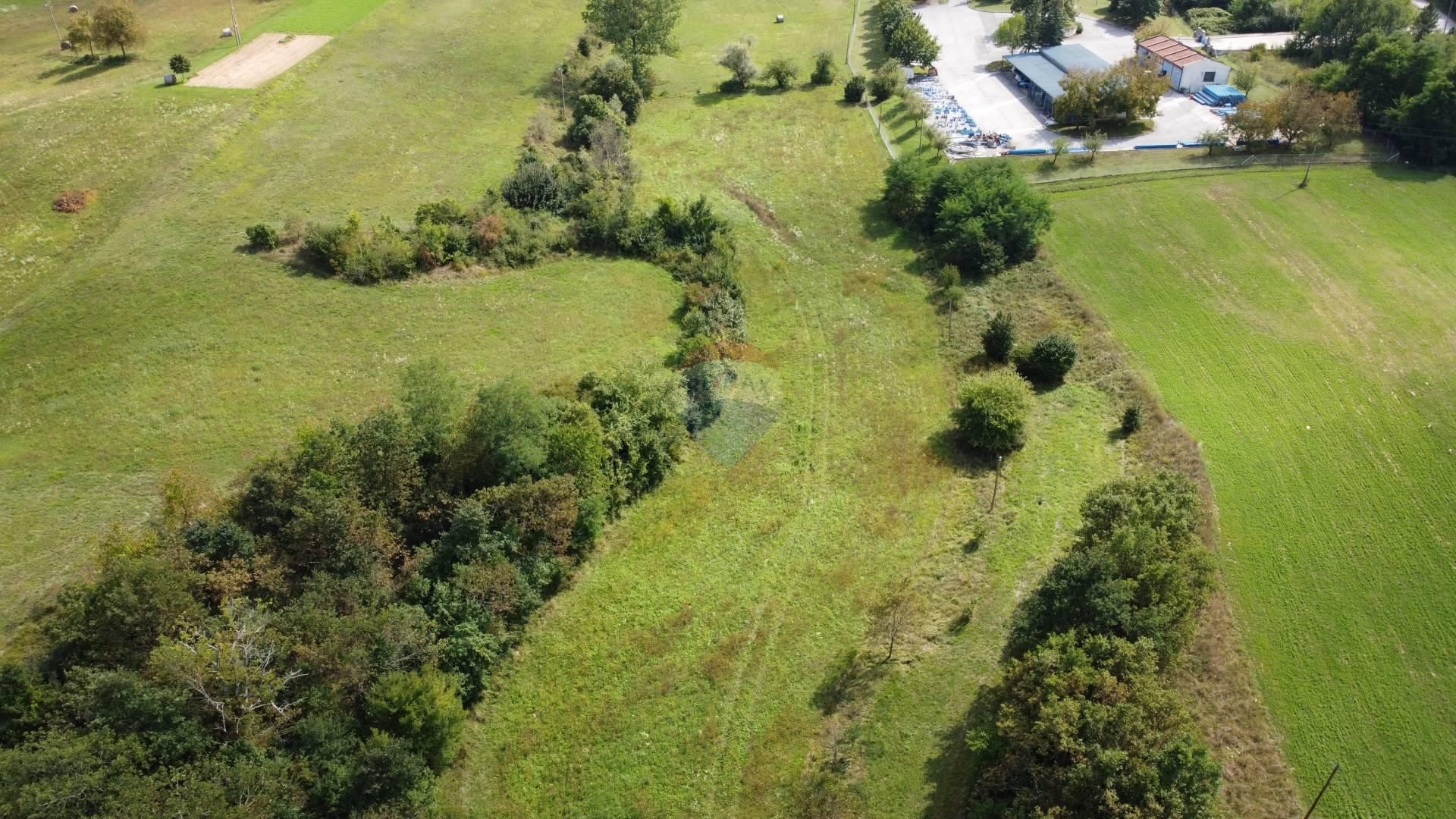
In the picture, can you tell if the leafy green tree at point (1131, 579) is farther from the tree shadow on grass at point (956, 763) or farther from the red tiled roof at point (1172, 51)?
the red tiled roof at point (1172, 51)

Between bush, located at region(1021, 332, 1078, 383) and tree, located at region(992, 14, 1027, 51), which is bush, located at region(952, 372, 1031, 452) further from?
tree, located at region(992, 14, 1027, 51)

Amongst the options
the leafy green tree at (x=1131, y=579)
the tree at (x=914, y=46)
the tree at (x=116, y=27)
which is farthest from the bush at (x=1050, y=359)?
the tree at (x=116, y=27)

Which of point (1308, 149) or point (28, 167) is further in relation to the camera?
point (1308, 149)

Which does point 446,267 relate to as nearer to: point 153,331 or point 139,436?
point 153,331

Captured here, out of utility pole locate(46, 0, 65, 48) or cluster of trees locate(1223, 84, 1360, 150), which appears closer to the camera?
cluster of trees locate(1223, 84, 1360, 150)

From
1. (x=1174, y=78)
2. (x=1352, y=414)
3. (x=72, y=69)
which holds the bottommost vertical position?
(x=1352, y=414)

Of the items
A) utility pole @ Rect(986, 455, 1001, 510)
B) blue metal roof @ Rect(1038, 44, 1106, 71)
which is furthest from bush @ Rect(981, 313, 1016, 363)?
blue metal roof @ Rect(1038, 44, 1106, 71)

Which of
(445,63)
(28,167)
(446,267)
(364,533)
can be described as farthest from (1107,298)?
(28,167)
